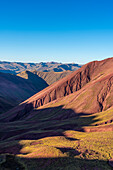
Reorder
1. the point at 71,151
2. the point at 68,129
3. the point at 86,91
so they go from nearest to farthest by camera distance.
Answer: the point at 71,151 < the point at 68,129 < the point at 86,91

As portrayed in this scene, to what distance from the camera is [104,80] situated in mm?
135500

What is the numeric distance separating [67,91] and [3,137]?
93.4 meters

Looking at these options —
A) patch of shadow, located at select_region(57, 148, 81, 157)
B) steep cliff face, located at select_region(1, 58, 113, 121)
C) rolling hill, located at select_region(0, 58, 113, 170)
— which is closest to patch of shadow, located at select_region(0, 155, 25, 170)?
rolling hill, located at select_region(0, 58, 113, 170)

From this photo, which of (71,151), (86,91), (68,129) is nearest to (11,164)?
(71,151)

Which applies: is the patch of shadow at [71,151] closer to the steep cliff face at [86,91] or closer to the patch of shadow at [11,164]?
the patch of shadow at [11,164]

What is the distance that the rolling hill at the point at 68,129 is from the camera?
131 ft

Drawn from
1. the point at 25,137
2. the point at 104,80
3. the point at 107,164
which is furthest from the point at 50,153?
the point at 104,80

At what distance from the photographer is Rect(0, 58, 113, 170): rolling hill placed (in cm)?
3994

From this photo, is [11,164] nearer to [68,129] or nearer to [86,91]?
[68,129]

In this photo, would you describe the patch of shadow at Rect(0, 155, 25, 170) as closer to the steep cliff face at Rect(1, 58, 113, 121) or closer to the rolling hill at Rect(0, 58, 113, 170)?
the rolling hill at Rect(0, 58, 113, 170)

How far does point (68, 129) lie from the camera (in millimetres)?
80812

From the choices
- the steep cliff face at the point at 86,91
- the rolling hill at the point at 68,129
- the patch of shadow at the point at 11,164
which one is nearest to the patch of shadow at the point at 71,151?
the rolling hill at the point at 68,129

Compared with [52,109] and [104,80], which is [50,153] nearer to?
[52,109]

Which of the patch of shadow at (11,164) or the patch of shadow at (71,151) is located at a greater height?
the patch of shadow at (71,151)
